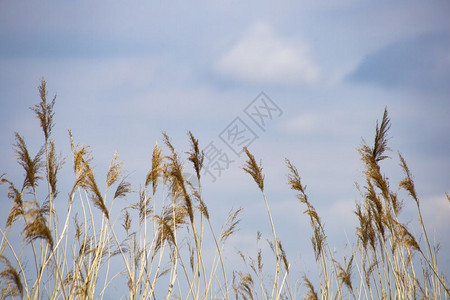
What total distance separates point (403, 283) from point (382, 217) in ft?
2.28

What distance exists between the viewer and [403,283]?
385 cm

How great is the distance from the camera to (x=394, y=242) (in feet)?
12.5

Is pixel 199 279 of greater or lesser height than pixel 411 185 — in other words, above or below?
below

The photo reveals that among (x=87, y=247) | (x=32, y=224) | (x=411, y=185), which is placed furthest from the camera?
(x=87, y=247)

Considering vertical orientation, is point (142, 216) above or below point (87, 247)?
above

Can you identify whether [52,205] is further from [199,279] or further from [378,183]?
[378,183]

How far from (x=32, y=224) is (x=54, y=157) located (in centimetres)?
94

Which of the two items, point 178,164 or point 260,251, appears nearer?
point 178,164

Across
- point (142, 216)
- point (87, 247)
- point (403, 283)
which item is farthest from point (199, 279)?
point (403, 283)

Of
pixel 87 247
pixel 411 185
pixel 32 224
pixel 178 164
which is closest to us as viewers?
pixel 32 224

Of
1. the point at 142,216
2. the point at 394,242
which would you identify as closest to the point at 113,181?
the point at 142,216

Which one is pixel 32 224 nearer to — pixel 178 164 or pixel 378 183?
pixel 178 164

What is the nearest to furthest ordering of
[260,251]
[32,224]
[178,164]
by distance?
[32,224] < [178,164] < [260,251]

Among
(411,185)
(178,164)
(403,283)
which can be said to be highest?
(178,164)
